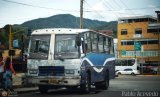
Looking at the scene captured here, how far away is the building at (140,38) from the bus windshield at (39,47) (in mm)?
71293

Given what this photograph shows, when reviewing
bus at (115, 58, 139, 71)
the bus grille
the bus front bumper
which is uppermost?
the bus grille

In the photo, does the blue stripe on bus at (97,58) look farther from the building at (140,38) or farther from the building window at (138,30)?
the building window at (138,30)

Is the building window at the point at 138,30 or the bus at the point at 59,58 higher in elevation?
the building window at the point at 138,30

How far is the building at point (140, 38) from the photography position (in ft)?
304

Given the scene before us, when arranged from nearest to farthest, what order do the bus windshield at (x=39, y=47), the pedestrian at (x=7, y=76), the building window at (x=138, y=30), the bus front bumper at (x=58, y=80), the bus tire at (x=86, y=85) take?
the pedestrian at (x=7, y=76) → the bus front bumper at (x=58, y=80) → the bus windshield at (x=39, y=47) → the bus tire at (x=86, y=85) → the building window at (x=138, y=30)

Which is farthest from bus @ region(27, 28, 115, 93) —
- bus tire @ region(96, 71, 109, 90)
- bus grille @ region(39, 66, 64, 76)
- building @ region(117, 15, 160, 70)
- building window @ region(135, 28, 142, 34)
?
building window @ region(135, 28, 142, 34)

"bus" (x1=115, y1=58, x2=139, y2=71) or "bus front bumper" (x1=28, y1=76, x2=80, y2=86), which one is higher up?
"bus front bumper" (x1=28, y1=76, x2=80, y2=86)

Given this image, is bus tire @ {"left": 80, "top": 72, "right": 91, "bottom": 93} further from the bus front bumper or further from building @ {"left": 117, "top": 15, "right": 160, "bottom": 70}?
building @ {"left": 117, "top": 15, "right": 160, "bottom": 70}

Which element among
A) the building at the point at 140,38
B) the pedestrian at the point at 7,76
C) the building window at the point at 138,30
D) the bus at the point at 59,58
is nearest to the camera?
the pedestrian at the point at 7,76

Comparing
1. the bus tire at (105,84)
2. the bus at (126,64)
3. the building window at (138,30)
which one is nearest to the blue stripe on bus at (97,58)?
the bus tire at (105,84)

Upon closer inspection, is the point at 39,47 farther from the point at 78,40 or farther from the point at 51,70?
the point at 78,40

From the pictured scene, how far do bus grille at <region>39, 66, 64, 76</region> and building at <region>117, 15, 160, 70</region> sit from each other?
71781 mm

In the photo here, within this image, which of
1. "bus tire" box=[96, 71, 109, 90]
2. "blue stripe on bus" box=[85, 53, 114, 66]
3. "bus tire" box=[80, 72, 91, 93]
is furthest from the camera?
"bus tire" box=[96, 71, 109, 90]

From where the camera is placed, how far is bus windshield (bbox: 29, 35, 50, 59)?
19.8 metres
